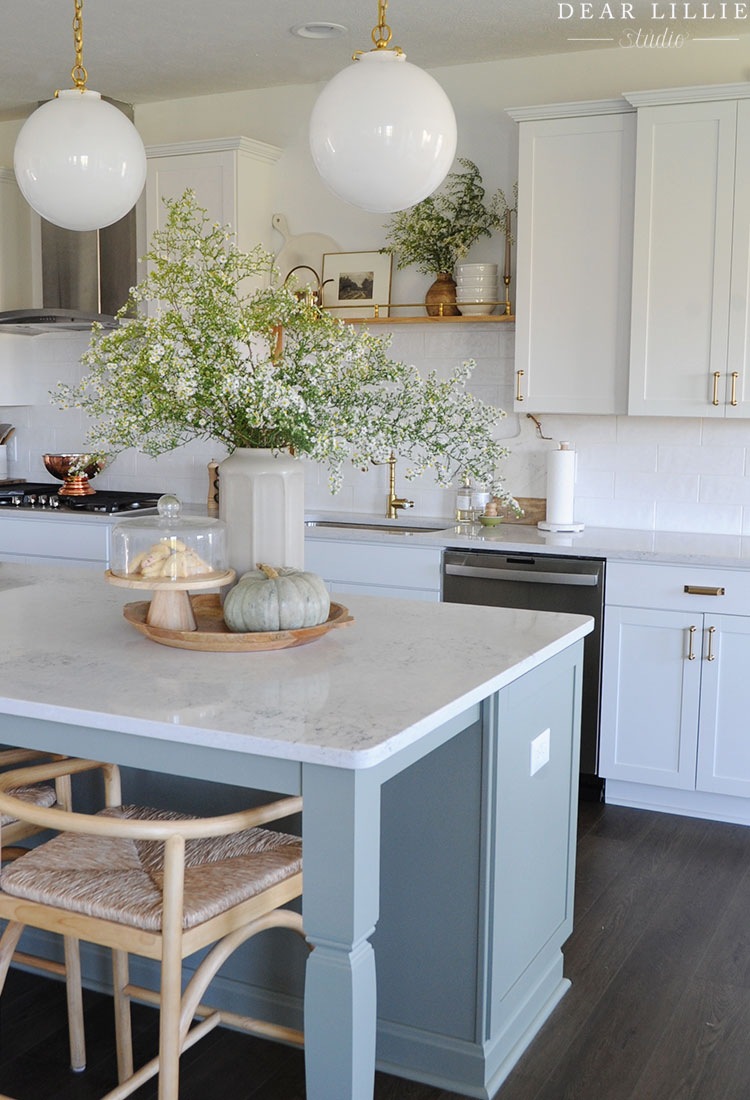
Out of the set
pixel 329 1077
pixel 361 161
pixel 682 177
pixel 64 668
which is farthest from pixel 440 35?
pixel 329 1077

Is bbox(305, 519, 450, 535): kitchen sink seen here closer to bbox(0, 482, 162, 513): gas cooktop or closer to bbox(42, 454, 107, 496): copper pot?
bbox(0, 482, 162, 513): gas cooktop

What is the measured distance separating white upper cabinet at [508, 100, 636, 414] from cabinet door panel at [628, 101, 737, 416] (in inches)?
3.6

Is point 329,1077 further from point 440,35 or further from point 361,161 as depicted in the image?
point 440,35

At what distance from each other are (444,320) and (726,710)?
196cm

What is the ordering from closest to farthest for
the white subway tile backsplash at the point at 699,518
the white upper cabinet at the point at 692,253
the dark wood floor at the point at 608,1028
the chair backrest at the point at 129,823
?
the chair backrest at the point at 129,823
the dark wood floor at the point at 608,1028
the white upper cabinet at the point at 692,253
the white subway tile backsplash at the point at 699,518

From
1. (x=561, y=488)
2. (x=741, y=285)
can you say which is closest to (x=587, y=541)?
(x=561, y=488)

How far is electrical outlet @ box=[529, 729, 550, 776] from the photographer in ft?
7.89

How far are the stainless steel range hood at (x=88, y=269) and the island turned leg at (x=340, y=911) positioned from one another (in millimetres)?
4032

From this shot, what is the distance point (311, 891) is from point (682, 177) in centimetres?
316

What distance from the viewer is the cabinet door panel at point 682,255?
393cm

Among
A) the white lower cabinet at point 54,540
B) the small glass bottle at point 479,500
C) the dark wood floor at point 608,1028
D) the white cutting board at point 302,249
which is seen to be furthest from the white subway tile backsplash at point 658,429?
the white lower cabinet at point 54,540

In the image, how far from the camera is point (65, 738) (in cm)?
187

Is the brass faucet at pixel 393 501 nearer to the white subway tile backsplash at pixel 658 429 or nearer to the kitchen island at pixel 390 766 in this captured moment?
the white subway tile backsplash at pixel 658 429

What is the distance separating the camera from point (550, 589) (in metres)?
4.03
